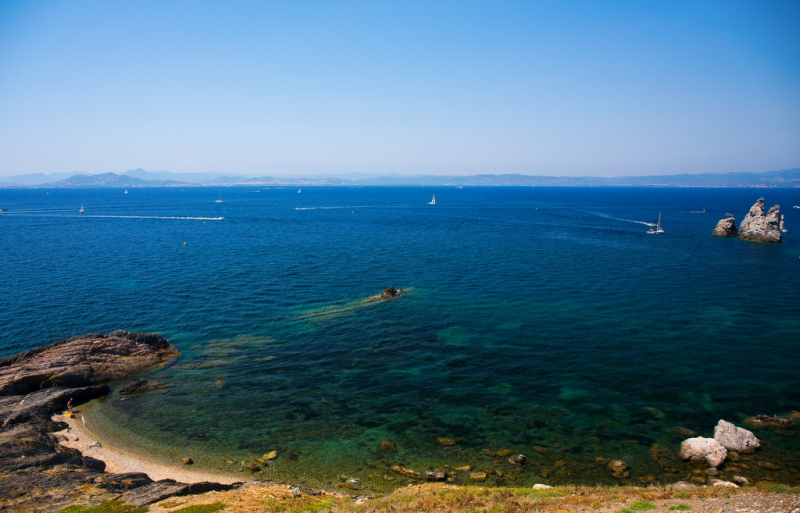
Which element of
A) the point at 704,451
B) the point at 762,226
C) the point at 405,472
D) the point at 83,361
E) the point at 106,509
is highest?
the point at 762,226

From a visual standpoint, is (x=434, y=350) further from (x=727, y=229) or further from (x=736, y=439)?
(x=727, y=229)

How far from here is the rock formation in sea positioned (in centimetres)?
2645

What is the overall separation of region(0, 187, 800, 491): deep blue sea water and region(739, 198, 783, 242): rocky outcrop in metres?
19.2

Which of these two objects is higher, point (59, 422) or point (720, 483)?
point (720, 483)

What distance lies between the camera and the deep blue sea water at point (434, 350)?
34.7m

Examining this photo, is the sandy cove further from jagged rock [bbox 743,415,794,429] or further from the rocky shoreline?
jagged rock [bbox 743,415,794,429]

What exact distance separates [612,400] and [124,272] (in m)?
88.7

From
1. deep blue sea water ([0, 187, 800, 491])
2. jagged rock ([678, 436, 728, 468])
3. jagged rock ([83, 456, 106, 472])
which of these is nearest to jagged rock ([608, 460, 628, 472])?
deep blue sea water ([0, 187, 800, 491])

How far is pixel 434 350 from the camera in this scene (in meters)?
51.8

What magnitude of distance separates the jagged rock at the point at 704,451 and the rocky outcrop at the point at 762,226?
417 feet

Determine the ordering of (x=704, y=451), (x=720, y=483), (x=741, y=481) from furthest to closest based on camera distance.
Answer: (x=704, y=451) → (x=741, y=481) → (x=720, y=483)

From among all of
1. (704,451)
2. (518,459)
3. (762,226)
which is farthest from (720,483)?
(762,226)

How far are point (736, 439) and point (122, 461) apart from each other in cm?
4673

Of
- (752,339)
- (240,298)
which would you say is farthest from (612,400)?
(240,298)
